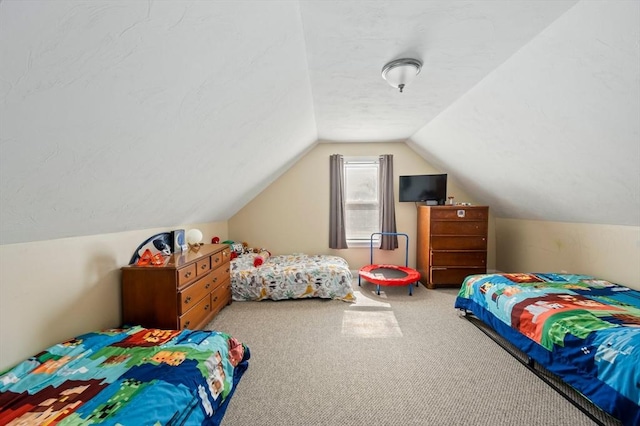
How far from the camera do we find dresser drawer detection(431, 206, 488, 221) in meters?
3.65

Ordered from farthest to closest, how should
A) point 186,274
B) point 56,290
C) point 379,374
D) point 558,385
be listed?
1. point 186,274
2. point 379,374
3. point 558,385
4. point 56,290

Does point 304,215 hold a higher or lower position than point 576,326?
higher

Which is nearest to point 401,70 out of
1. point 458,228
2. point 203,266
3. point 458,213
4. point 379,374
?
point 379,374

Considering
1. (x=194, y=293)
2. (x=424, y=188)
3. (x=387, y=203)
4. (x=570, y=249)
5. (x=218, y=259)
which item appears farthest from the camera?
(x=387, y=203)

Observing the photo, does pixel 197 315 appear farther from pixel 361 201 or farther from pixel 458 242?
pixel 458 242

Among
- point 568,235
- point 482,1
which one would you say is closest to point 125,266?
point 482,1

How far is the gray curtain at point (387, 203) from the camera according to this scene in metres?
4.29

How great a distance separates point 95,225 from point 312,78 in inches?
77.1

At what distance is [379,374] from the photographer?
73.2 inches

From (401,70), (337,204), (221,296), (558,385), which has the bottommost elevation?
(558,385)

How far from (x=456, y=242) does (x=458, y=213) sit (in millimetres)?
420

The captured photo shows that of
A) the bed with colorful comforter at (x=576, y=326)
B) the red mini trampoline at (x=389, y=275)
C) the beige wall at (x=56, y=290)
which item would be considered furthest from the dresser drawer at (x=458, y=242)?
the beige wall at (x=56, y=290)

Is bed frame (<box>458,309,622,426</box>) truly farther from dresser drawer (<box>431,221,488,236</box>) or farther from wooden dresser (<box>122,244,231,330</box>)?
wooden dresser (<box>122,244,231,330</box>)

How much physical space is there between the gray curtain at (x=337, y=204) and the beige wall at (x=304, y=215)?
13 centimetres
